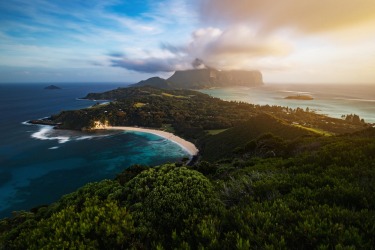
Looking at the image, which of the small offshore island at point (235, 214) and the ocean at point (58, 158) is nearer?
the small offshore island at point (235, 214)

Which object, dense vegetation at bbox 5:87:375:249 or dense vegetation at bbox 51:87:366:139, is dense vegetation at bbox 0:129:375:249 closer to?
dense vegetation at bbox 5:87:375:249

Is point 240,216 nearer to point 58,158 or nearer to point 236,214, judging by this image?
point 236,214

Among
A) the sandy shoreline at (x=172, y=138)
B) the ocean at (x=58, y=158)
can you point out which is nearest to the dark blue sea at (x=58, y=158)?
the ocean at (x=58, y=158)

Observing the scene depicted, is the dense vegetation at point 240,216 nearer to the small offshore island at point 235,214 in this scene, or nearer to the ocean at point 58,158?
the small offshore island at point 235,214

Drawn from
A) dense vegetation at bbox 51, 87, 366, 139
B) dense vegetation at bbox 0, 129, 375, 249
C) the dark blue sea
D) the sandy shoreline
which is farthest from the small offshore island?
dense vegetation at bbox 51, 87, 366, 139

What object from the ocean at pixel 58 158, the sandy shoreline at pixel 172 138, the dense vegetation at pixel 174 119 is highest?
the dense vegetation at pixel 174 119

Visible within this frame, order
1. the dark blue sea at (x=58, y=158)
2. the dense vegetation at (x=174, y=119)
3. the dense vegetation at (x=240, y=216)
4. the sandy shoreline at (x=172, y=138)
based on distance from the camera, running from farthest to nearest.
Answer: the dense vegetation at (x=174, y=119), the sandy shoreline at (x=172, y=138), the dark blue sea at (x=58, y=158), the dense vegetation at (x=240, y=216)

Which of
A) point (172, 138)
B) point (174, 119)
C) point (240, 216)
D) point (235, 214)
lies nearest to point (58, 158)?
point (172, 138)

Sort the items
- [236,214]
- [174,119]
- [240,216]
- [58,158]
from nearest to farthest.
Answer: [240,216]
[236,214]
[58,158]
[174,119]
